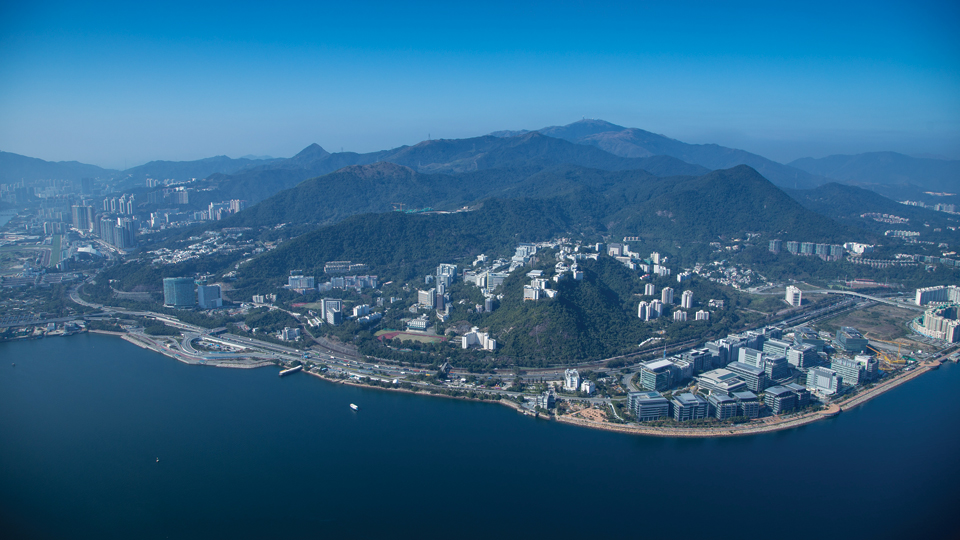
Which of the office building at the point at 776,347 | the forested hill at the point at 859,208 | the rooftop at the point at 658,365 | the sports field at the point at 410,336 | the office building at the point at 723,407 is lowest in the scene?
the office building at the point at 723,407

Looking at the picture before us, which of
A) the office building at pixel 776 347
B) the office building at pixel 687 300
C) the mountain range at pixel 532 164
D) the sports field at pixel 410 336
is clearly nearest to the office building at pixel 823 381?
the office building at pixel 776 347

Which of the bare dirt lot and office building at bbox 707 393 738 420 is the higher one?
the bare dirt lot

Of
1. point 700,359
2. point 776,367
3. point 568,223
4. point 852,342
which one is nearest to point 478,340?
point 700,359

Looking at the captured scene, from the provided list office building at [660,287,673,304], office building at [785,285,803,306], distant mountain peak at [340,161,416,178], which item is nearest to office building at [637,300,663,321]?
office building at [660,287,673,304]

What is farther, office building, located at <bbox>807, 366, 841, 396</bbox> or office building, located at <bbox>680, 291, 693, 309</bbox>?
office building, located at <bbox>680, 291, 693, 309</bbox>

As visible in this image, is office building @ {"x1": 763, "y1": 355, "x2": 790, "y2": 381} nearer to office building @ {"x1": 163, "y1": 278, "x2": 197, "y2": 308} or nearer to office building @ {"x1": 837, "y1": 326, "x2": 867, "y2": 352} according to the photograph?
office building @ {"x1": 837, "y1": 326, "x2": 867, "y2": 352}

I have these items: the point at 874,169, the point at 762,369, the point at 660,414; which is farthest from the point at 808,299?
the point at 874,169

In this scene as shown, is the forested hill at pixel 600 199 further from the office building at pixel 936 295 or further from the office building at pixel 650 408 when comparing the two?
the office building at pixel 650 408
